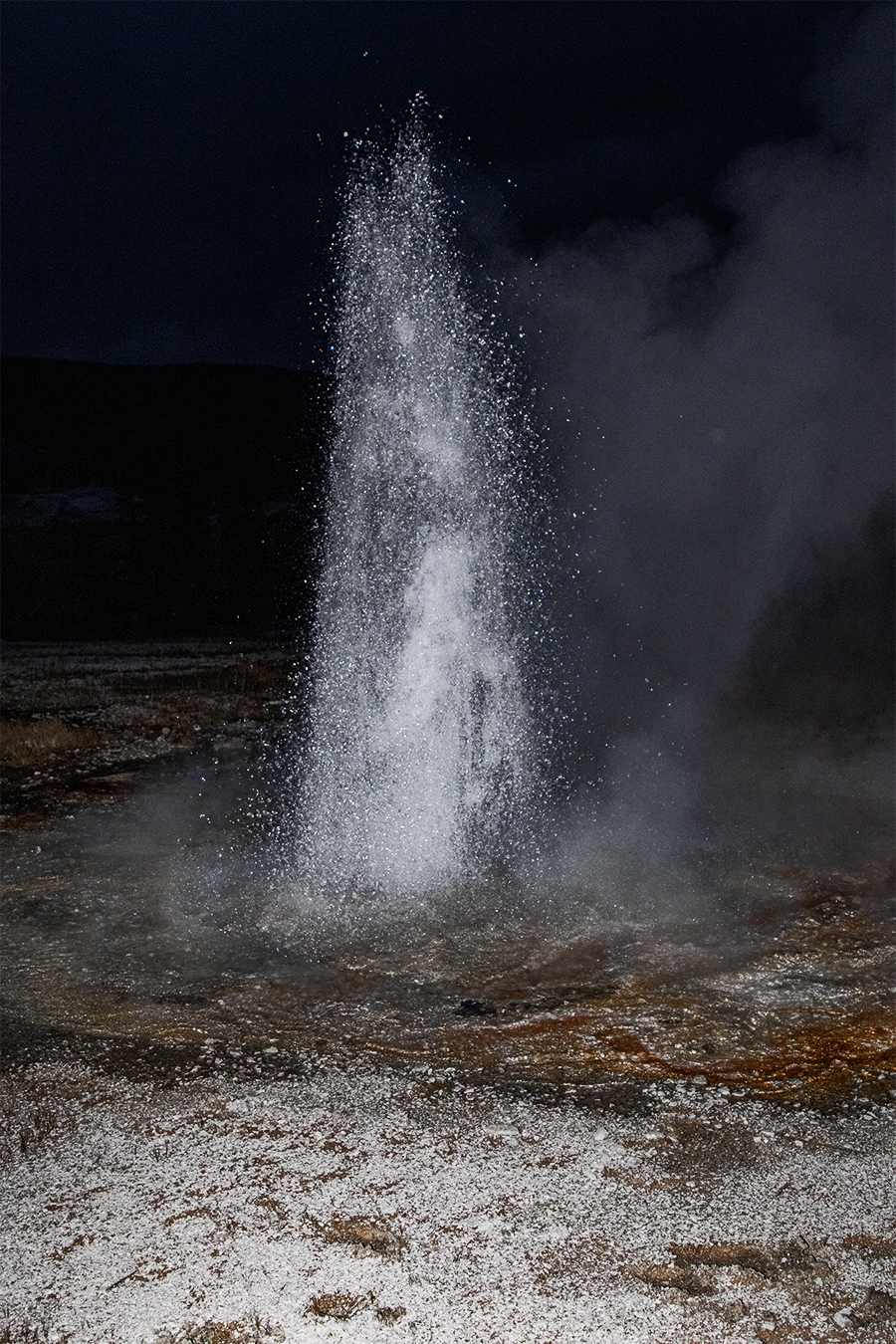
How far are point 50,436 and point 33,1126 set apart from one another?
61000 mm

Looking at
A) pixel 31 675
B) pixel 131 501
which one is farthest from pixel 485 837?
pixel 131 501

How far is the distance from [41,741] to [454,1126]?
238 inches

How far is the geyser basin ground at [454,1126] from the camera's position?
6.71 ft

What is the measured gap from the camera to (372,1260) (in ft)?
7.03

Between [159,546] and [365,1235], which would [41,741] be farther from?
[159,546]

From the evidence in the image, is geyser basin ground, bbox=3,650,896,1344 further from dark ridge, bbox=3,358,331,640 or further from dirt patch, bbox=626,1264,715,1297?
dark ridge, bbox=3,358,331,640

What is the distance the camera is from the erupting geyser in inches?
209

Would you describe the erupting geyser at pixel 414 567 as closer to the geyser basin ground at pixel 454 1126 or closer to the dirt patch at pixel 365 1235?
the geyser basin ground at pixel 454 1126

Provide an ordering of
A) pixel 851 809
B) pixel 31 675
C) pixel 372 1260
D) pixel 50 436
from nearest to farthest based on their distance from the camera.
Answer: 1. pixel 372 1260
2. pixel 851 809
3. pixel 31 675
4. pixel 50 436

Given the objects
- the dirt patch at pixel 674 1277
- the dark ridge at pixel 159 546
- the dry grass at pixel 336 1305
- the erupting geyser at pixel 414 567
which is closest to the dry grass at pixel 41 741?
the erupting geyser at pixel 414 567

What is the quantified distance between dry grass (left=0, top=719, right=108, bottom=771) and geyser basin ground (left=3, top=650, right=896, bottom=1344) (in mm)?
3178

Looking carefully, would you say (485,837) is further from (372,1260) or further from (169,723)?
(169,723)

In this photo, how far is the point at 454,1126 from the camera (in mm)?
2656

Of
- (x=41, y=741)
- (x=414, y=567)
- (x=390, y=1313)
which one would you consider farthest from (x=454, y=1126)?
(x=41, y=741)
